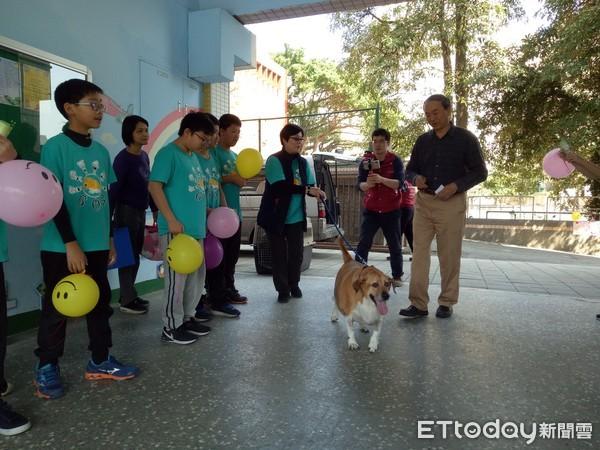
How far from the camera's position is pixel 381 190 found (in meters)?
5.27

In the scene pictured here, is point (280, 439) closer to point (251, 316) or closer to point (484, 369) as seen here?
point (484, 369)

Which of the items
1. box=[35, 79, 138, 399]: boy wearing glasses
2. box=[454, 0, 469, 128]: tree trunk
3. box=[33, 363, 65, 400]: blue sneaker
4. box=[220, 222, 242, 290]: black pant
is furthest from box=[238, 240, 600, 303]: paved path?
box=[454, 0, 469, 128]: tree trunk

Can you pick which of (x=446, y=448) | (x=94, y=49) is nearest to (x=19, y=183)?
(x=446, y=448)

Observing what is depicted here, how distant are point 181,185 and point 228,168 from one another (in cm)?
118

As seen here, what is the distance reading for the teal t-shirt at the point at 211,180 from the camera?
3822 mm

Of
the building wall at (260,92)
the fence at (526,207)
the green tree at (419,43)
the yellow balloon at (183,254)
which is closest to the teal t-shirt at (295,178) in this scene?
the yellow balloon at (183,254)

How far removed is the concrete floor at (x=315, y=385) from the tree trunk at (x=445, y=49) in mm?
10042

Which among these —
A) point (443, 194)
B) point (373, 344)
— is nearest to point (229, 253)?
point (373, 344)

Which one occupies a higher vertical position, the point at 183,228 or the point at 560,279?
the point at 183,228

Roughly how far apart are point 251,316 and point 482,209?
17650 millimetres

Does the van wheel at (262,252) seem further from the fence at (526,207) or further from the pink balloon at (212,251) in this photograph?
the fence at (526,207)

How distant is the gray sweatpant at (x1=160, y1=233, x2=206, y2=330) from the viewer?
3365 millimetres

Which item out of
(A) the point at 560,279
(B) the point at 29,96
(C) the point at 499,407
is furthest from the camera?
(A) the point at 560,279

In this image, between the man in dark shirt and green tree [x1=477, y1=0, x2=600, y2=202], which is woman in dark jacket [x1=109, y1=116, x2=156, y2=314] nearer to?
the man in dark shirt
